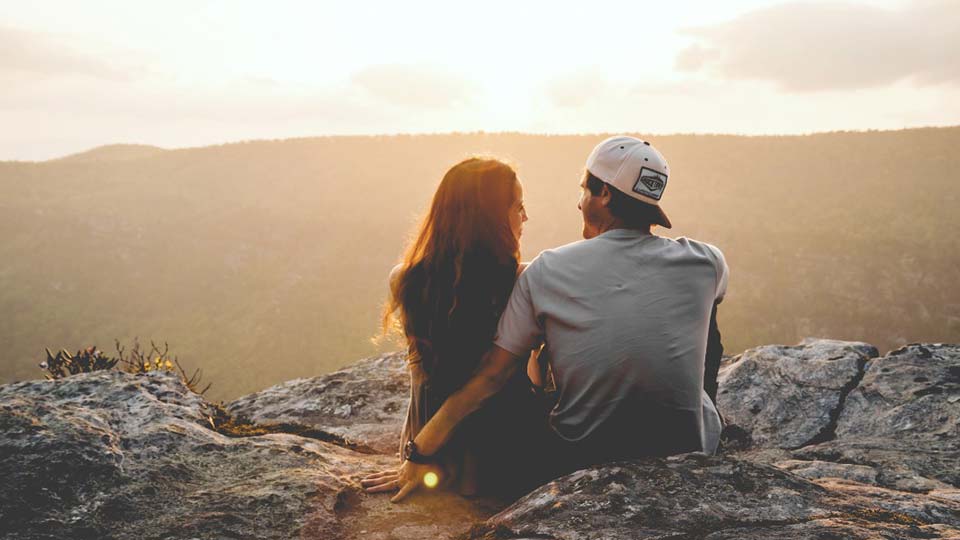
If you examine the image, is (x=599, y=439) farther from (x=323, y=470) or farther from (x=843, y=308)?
(x=843, y=308)

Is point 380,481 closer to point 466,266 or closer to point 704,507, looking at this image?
point 466,266

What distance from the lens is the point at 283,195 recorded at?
134 ft

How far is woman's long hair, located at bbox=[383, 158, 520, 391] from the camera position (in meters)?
3.19

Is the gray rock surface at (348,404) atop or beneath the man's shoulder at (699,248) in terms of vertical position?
beneath

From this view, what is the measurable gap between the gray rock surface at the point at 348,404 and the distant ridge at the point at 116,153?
173 feet

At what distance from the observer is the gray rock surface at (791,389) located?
495 cm

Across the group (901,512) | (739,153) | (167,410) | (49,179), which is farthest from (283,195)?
(901,512)

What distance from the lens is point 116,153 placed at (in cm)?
5709

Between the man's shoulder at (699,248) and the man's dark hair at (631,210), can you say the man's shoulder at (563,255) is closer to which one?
the man's dark hair at (631,210)

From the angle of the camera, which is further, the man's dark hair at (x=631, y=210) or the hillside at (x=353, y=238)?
the hillside at (x=353, y=238)

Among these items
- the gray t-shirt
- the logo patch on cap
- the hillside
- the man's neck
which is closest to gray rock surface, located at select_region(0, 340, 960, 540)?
the gray t-shirt

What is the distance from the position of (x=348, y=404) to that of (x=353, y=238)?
92.8 feet

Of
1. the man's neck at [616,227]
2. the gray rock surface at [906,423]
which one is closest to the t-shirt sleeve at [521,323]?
the man's neck at [616,227]

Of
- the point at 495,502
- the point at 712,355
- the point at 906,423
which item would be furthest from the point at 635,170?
the point at 906,423
